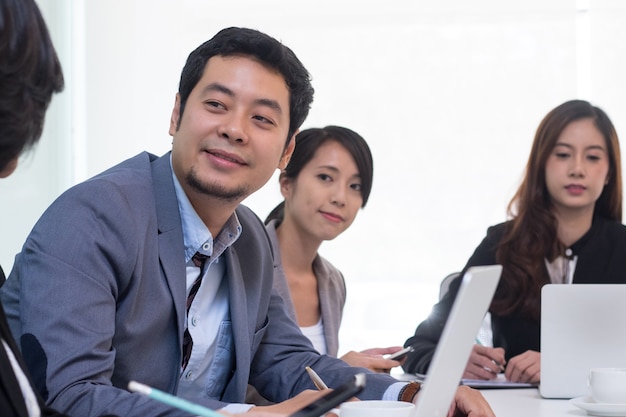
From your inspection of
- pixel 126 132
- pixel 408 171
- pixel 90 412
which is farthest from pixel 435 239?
pixel 90 412

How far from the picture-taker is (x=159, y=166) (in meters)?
1.89

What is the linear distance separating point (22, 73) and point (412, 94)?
481 cm

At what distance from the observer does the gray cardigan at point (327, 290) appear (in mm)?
3010

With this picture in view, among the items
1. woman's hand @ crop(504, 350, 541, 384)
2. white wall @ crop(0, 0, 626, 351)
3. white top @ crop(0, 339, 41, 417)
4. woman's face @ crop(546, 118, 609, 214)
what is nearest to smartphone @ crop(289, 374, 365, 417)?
white top @ crop(0, 339, 41, 417)

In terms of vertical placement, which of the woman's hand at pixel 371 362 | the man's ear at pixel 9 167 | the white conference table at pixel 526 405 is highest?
the man's ear at pixel 9 167

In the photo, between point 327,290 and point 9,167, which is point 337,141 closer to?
point 327,290

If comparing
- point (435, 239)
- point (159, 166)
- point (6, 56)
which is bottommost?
point (435, 239)

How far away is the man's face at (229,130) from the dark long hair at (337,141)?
1.25 meters

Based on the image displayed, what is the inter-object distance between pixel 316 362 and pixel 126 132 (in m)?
3.63

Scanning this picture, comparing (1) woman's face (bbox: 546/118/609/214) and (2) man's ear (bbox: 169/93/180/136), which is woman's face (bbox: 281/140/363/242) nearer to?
(1) woman's face (bbox: 546/118/609/214)

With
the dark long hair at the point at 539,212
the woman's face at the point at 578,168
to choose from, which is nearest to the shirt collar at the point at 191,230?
the dark long hair at the point at 539,212

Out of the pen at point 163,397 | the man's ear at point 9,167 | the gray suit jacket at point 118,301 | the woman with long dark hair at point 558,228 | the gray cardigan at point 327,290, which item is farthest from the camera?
the woman with long dark hair at point 558,228

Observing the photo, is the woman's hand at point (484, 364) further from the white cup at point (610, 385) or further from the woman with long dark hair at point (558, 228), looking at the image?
the white cup at point (610, 385)

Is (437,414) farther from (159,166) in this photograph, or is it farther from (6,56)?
(159,166)
